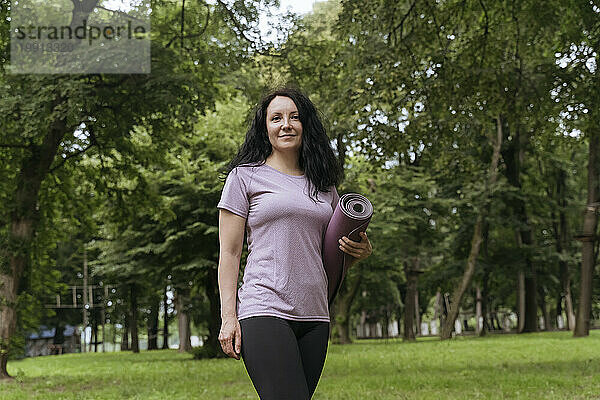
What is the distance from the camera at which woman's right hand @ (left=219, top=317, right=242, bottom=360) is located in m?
3.08

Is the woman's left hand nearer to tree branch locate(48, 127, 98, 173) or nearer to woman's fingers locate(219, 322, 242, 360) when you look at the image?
woman's fingers locate(219, 322, 242, 360)

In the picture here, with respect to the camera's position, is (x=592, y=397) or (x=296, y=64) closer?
(x=592, y=397)

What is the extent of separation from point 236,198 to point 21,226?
1235 centimetres

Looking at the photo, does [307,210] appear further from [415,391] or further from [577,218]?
[577,218]

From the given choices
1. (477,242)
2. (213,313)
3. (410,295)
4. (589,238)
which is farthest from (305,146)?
(410,295)

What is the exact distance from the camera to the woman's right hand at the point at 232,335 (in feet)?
10.1

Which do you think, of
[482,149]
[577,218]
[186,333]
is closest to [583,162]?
[577,218]

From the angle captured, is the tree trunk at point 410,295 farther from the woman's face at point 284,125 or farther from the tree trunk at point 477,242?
the woman's face at point 284,125

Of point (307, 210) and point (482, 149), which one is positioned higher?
point (482, 149)

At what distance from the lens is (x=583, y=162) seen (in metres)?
34.5

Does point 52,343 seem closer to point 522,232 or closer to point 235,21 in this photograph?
point 522,232

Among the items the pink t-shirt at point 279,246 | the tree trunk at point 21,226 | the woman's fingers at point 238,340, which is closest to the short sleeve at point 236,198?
the pink t-shirt at point 279,246

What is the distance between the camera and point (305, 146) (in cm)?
351

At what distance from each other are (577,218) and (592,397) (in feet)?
101
